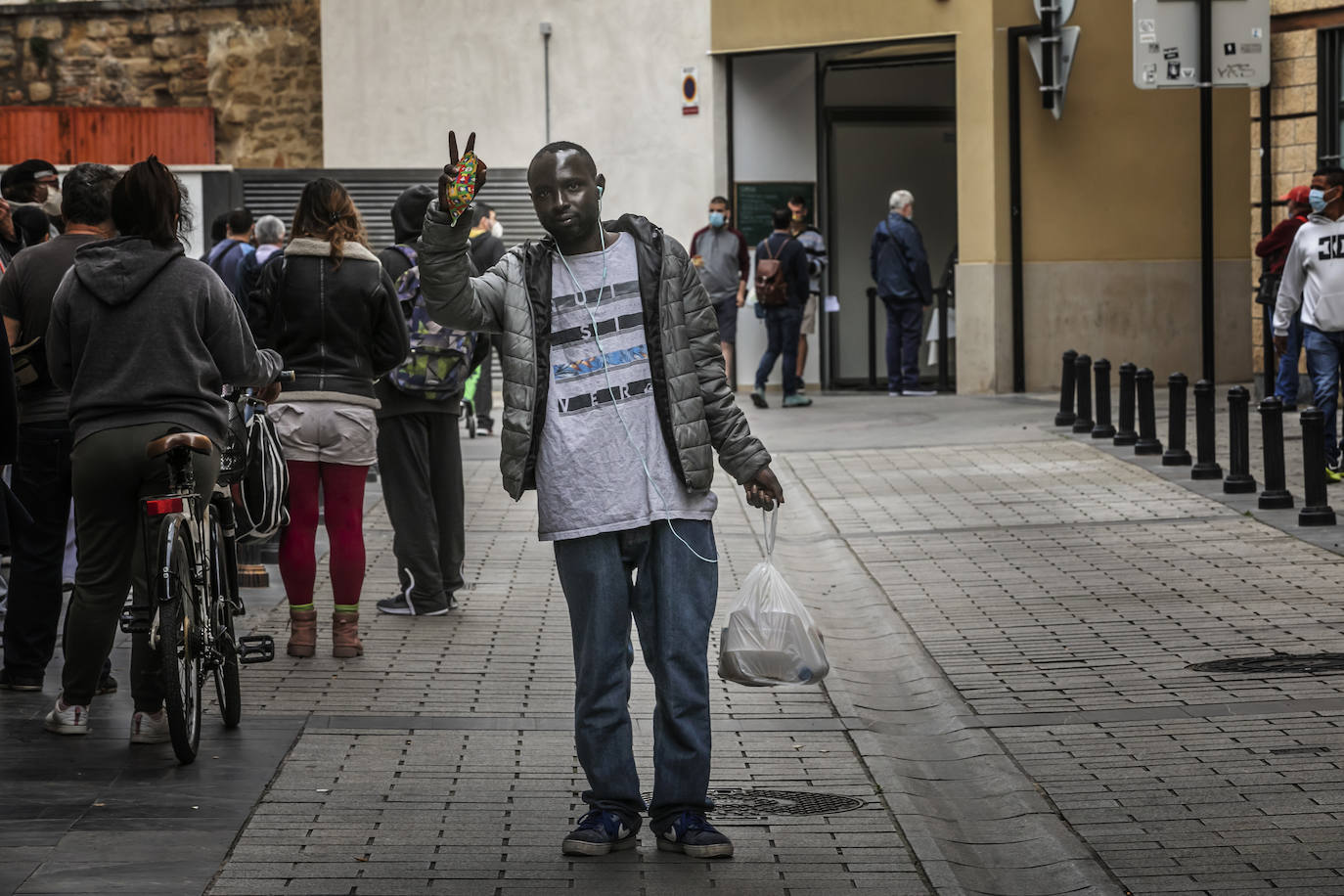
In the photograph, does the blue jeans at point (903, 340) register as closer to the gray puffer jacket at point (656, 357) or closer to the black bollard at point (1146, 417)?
the black bollard at point (1146, 417)

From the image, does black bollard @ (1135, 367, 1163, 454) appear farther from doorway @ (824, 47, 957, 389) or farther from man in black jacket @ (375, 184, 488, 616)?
doorway @ (824, 47, 957, 389)

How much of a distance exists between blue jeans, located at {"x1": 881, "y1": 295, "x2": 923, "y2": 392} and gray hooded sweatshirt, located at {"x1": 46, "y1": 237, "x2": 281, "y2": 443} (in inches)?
553

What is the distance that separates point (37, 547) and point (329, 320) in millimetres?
1521

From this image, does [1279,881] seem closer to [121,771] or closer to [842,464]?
[121,771]

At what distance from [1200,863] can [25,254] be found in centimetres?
457

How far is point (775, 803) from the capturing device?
5645 millimetres

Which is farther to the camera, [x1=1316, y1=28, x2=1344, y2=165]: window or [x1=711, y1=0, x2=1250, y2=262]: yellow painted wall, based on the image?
[x1=711, y1=0, x2=1250, y2=262]: yellow painted wall

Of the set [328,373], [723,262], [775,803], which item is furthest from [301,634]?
[723,262]

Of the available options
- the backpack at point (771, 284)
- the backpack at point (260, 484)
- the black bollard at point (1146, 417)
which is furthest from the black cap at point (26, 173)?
the backpack at point (771, 284)

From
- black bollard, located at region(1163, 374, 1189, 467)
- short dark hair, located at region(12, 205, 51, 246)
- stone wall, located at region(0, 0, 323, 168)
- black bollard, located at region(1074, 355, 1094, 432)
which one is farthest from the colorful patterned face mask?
stone wall, located at region(0, 0, 323, 168)

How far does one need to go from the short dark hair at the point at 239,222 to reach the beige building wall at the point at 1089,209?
8872 millimetres

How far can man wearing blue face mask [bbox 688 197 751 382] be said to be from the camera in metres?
19.5

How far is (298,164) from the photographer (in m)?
23.9

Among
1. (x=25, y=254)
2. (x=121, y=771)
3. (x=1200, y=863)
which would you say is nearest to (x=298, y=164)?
(x=25, y=254)
